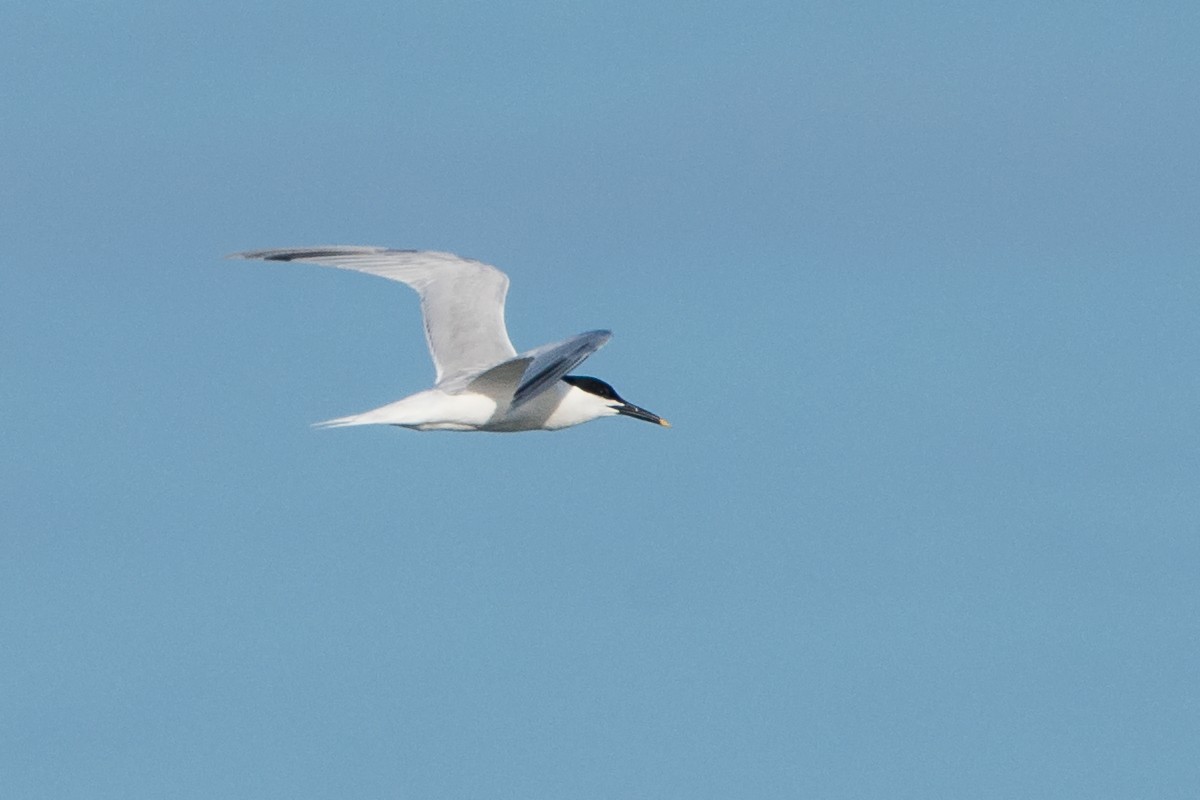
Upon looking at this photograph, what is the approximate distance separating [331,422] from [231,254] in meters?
3.67

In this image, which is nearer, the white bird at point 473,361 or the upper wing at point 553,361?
the upper wing at point 553,361

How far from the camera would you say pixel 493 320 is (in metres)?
18.6

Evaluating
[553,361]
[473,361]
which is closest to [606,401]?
[473,361]

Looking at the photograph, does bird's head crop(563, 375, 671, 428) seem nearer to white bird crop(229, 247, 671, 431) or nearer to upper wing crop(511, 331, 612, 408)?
white bird crop(229, 247, 671, 431)

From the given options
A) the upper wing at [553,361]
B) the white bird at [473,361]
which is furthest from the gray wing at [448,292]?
the upper wing at [553,361]

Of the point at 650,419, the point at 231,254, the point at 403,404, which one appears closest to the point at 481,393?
the point at 403,404

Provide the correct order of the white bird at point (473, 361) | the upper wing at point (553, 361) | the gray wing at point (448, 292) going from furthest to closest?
the gray wing at point (448, 292), the white bird at point (473, 361), the upper wing at point (553, 361)

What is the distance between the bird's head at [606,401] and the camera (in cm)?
1844

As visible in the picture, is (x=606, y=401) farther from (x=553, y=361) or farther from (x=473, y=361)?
(x=553, y=361)

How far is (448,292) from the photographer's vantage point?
19109mm

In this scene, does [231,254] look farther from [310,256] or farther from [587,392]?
[587,392]

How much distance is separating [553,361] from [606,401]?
3.62m

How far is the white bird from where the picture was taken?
15.7 m

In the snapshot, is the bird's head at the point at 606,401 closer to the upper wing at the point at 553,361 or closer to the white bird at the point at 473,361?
the white bird at the point at 473,361
